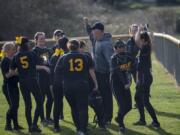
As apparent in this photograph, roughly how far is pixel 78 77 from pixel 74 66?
24cm

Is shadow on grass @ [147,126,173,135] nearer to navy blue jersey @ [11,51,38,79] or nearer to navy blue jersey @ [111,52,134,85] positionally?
navy blue jersey @ [111,52,134,85]

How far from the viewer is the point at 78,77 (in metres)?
13.9

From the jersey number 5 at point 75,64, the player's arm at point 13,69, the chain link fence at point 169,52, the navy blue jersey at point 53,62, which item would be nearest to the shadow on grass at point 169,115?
the navy blue jersey at point 53,62

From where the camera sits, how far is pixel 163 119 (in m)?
16.8

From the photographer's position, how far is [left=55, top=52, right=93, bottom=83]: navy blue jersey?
13.8m

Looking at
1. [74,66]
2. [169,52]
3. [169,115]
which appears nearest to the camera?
[74,66]

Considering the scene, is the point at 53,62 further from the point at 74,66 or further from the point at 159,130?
the point at 159,130

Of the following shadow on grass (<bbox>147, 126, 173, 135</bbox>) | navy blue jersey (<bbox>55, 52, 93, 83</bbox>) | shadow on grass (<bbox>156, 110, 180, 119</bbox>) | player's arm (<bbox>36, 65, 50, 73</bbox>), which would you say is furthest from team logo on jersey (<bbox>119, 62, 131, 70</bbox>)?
shadow on grass (<bbox>156, 110, 180, 119</bbox>)

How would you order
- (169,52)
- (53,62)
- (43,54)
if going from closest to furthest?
1. (53,62)
2. (43,54)
3. (169,52)

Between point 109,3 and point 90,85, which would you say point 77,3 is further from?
point 90,85

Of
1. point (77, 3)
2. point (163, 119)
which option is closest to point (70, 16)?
point (77, 3)

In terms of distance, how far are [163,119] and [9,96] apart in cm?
382

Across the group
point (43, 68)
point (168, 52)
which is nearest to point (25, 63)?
point (43, 68)

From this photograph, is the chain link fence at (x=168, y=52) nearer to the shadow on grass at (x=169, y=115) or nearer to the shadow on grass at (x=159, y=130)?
the shadow on grass at (x=169, y=115)
